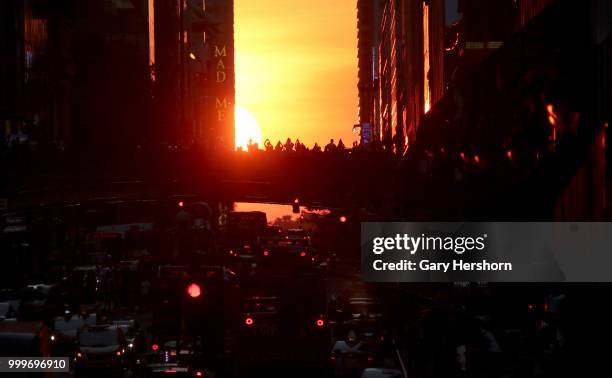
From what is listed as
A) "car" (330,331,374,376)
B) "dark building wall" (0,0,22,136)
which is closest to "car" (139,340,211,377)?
"car" (330,331,374,376)

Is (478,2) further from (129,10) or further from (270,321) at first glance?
(129,10)

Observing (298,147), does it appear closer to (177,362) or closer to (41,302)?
(41,302)

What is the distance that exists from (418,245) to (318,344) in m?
9.65

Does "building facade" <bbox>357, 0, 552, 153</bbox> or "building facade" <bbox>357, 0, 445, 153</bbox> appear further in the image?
"building facade" <bbox>357, 0, 445, 153</bbox>

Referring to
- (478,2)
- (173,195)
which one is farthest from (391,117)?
(478,2)

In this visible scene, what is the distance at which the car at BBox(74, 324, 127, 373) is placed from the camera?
133ft

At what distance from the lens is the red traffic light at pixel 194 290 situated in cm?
2616

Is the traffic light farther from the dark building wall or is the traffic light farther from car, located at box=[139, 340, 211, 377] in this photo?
the dark building wall

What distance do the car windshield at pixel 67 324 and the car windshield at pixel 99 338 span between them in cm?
621

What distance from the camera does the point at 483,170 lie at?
74.1ft

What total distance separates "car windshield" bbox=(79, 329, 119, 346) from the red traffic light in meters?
15.9

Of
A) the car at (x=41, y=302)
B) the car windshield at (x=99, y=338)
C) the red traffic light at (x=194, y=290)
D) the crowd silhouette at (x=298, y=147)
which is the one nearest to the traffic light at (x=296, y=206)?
the crowd silhouette at (x=298, y=147)

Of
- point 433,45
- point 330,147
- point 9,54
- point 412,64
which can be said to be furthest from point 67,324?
point 9,54

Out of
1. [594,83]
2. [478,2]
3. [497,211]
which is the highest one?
[478,2]
